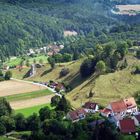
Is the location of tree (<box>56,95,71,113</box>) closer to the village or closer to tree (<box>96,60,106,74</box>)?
the village

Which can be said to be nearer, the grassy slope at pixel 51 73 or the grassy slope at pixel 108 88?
the grassy slope at pixel 108 88

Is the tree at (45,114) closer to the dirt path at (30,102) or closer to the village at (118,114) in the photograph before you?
the village at (118,114)

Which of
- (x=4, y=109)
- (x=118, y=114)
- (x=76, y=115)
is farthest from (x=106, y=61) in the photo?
(x=76, y=115)

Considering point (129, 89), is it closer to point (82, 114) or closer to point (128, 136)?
point (82, 114)

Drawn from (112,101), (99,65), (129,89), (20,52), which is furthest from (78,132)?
(20,52)

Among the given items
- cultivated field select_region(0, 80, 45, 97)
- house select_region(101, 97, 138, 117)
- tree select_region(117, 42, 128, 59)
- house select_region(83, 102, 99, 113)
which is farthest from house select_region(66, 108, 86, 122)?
tree select_region(117, 42, 128, 59)

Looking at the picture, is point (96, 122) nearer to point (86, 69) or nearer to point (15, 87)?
point (86, 69)

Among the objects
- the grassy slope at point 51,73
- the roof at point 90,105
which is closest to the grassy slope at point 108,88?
the roof at point 90,105
